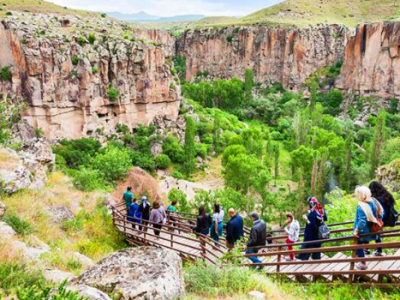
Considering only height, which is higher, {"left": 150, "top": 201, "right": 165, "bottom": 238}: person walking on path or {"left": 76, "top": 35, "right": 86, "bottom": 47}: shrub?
{"left": 76, "top": 35, "right": 86, "bottom": 47}: shrub

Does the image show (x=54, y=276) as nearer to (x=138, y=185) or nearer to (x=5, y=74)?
(x=138, y=185)

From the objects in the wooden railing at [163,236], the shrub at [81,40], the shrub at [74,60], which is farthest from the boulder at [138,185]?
the shrub at [81,40]

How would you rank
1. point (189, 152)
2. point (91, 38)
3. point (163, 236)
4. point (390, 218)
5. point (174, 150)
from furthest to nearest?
point (174, 150) < point (91, 38) < point (189, 152) < point (163, 236) < point (390, 218)

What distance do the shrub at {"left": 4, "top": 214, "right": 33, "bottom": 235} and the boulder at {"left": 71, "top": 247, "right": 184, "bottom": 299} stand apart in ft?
15.3

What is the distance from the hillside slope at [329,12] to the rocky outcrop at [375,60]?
82.0ft

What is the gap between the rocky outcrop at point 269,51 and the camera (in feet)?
296

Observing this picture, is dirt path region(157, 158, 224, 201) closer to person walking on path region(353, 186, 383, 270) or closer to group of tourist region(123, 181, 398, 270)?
group of tourist region(123, 181, 398, 270)

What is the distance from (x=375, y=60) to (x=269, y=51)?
2822cm

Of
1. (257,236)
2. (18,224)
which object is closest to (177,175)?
(18,224)

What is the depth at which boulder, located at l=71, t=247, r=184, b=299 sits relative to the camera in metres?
6.05

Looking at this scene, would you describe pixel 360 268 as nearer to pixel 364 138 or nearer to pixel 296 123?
pixel 296 123

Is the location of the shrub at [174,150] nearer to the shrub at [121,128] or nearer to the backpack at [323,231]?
the shrub at [121,128]

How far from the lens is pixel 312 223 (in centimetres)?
856

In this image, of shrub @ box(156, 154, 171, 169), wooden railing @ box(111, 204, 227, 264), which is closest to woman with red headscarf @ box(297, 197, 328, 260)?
wooden railing @ box(111, 204, 227, 264)
